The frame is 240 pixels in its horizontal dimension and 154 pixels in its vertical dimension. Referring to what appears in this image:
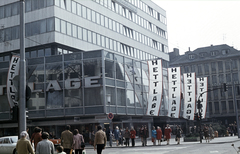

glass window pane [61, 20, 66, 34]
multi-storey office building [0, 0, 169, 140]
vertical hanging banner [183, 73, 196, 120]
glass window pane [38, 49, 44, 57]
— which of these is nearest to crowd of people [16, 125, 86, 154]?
multi-storey office building [0, 0, 169, 140]

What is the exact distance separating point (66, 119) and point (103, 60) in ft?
23.7

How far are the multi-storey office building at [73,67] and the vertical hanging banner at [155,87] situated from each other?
7.54ft

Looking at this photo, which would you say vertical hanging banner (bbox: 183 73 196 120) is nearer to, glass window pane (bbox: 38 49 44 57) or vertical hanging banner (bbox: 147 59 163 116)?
vertical hanging banner (bbox: 147 59 163 116)

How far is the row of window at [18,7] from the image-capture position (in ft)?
122

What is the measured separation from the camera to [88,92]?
33.8m

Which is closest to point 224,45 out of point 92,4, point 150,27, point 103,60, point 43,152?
point 150,27

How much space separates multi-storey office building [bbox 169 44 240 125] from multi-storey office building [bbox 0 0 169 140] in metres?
42.6

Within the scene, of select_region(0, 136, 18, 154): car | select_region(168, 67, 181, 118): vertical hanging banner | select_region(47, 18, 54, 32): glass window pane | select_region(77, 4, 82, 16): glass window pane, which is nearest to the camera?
select_region(0, 136, 18, 154): car

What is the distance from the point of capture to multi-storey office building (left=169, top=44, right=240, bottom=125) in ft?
265

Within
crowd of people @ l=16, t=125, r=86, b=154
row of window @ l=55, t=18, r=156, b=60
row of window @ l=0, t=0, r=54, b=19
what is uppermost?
row of window @ l=0, t=0, r=54, b=19

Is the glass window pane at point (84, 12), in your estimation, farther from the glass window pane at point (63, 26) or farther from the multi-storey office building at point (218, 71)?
the multi-storey office building at point (218, 71)

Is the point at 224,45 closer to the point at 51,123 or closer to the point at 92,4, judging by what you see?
the point at 92,4

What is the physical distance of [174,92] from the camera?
41.8 m

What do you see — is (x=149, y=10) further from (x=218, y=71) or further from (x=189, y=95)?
(x=218, y=71)
